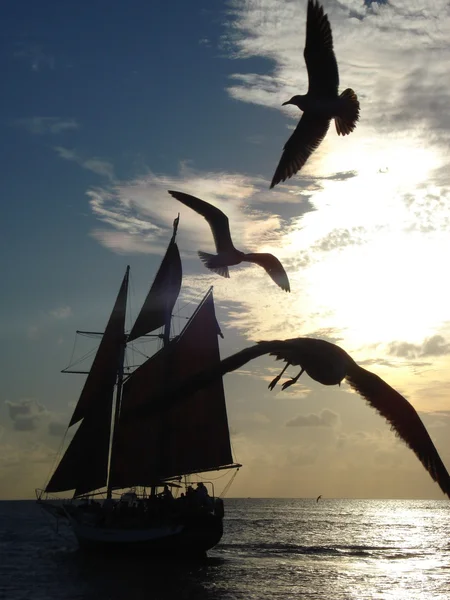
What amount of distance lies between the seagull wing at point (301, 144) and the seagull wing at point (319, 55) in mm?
552

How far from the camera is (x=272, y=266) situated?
10227 millimetres

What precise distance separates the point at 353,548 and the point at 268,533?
63.7 feet

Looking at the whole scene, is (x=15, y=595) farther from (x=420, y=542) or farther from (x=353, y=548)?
(x=420, y=542)

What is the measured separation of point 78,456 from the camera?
45031 millimetres

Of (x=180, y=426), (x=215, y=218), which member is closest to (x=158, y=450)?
(x=180, y=426)

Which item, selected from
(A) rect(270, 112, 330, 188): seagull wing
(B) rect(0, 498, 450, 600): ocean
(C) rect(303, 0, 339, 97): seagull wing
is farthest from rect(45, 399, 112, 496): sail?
(C) rect(303, 0, 339, 97): seagull wing

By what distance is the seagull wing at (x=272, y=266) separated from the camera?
32.1 ft

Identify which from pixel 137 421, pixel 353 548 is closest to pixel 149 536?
pixel 353 548

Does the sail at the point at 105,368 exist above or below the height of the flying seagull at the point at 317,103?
above

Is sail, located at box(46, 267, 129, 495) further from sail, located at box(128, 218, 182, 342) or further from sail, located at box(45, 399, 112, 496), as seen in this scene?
sail, located at box(128, 218, 182, 342)

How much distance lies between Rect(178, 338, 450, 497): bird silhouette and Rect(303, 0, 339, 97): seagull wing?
373 cm

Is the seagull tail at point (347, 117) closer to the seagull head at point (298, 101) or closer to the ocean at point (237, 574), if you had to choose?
the seagull head at point (298, 101)

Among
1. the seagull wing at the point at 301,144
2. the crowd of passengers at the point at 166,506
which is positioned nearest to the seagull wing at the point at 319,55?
the seagull wing at the point at 301,144

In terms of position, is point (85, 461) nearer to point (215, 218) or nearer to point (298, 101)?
point (215, 218)
